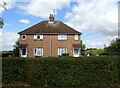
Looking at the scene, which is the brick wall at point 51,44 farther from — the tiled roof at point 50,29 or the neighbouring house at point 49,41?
the tiled roof at point 50,29

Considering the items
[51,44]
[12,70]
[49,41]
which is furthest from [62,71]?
[49,41]

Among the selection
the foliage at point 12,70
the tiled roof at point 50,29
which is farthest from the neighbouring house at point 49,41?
the foliage at point 12,70

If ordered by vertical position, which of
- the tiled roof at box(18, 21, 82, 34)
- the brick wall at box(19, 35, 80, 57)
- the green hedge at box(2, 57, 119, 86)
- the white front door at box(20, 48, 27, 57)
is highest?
the tiled roof at box(18, 21, 82, 34)

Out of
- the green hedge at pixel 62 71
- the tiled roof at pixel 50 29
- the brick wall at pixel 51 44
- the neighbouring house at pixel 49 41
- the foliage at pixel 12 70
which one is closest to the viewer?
the green hedge at pixel 62 71

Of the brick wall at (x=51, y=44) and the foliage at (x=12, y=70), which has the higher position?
the brick wall at (x=51, y=44)

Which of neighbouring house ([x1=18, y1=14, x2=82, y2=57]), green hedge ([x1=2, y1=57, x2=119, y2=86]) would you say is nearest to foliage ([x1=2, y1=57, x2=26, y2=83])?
green hedge ([x1=2, y1=57, x2=119, y2=86])

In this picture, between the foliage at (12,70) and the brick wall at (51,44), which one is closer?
the foliage at (12,70)

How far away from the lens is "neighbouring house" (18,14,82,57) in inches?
1881

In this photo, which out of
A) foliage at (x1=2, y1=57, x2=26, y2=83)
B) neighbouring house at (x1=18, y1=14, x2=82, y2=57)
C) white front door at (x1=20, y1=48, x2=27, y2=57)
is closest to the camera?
foliage at (x1=2, y1=57, x2=26, y2=83)

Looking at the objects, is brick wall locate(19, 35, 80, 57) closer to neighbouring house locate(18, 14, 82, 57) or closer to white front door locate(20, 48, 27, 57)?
neighbouring house locate(18, 14, 82, 57)

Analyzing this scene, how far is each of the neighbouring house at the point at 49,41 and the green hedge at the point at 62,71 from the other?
3209 cm

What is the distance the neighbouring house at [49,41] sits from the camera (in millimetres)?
47781

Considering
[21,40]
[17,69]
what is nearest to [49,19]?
[21,40]

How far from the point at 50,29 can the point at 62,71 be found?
3458 cm
